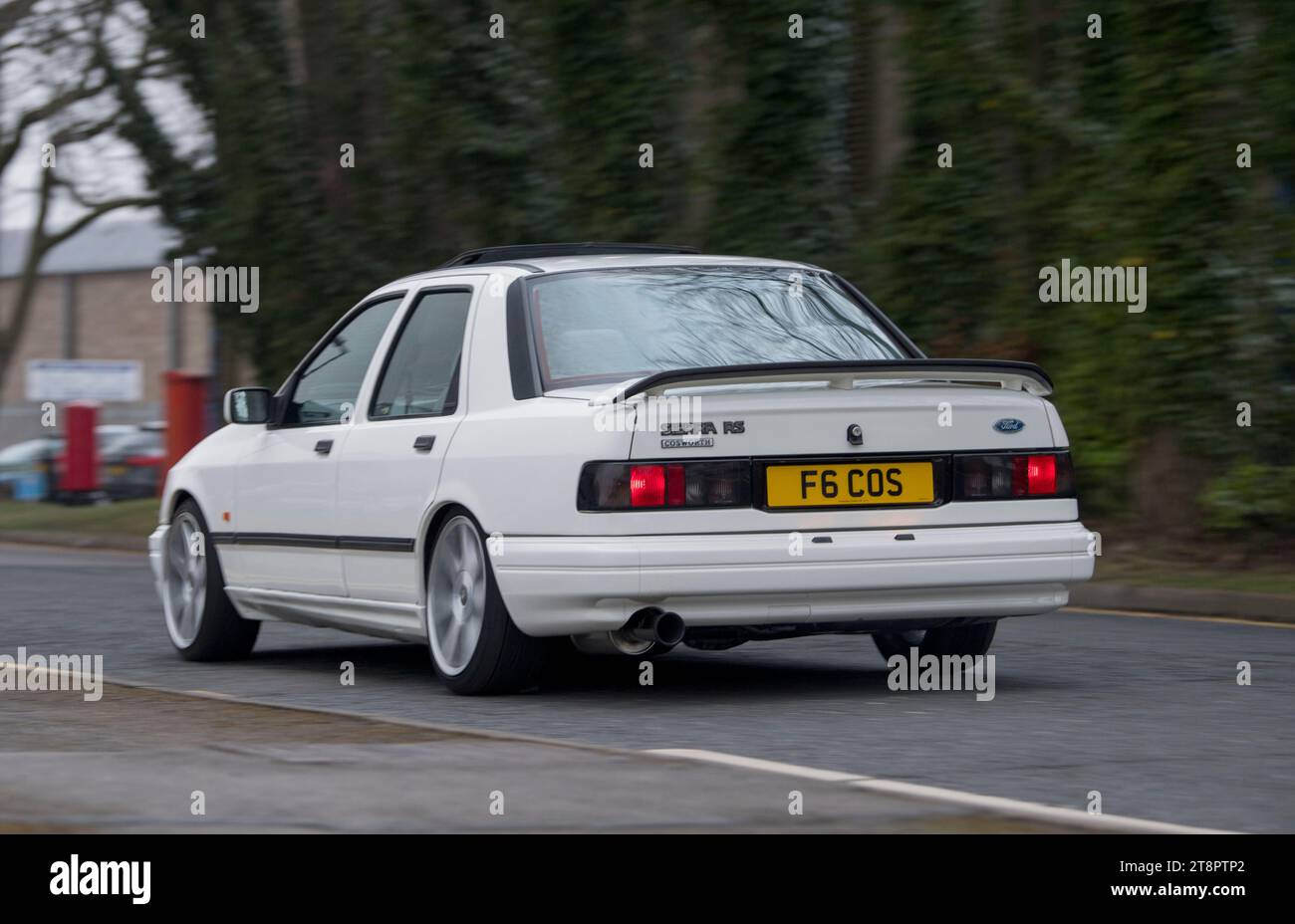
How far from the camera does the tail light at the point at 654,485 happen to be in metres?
7.40

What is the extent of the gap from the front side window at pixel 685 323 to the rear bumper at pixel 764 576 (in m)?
0.73

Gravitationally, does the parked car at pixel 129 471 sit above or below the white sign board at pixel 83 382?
below

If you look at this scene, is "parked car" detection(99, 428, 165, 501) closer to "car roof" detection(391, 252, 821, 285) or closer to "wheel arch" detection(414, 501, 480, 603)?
"car roof" detection(391, 252, 821, 285)

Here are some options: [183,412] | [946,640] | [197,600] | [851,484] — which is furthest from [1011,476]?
[183,412]

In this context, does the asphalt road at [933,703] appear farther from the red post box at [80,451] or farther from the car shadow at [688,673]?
the red post box at [80,451]

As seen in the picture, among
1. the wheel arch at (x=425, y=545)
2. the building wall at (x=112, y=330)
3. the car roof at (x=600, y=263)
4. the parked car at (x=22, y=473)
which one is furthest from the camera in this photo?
the building wall at (x=112, y=330)

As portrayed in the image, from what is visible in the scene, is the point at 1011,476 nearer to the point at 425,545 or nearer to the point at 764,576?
the point at 764,576

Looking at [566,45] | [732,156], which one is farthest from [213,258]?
[732,156]

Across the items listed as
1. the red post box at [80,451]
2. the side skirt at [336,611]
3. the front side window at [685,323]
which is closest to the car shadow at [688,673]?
the side skirt at [336,611]

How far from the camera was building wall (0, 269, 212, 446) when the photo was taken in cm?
6881

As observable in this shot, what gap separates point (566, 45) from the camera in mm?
20891

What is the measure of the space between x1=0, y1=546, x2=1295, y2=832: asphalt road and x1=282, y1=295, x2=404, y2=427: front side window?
110 centimetres

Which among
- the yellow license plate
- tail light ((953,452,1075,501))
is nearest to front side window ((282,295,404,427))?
the yellow license plate
